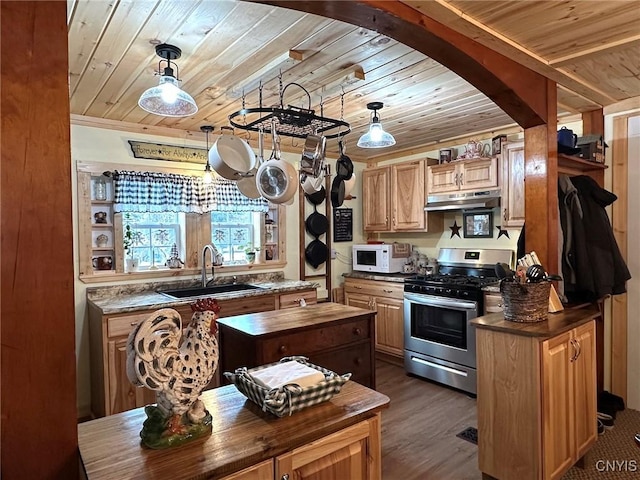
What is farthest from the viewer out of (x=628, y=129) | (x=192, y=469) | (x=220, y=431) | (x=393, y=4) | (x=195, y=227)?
(x=195, y=227)

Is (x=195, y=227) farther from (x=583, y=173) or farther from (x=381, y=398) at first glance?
(x=583, y=173)

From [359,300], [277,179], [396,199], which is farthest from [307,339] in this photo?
[396,199]

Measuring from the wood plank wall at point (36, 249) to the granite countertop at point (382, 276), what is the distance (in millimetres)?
3408

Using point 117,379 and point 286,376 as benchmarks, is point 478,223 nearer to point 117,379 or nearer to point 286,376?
point 286,376

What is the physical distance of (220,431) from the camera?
3.59 ft

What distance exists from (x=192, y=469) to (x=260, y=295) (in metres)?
2.55

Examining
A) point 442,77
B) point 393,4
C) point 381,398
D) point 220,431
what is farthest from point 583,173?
point 220,431

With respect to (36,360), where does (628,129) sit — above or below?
above

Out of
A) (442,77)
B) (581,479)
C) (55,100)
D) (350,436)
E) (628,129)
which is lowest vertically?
(581,479)

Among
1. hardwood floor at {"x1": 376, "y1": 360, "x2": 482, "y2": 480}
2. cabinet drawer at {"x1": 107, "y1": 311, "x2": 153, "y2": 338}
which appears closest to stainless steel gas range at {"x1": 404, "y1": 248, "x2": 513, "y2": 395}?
hardwood floor at {"x1": 376, "y1": 360, "x2": 482, "y2": 480}

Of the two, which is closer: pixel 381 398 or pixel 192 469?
pixel 192 469

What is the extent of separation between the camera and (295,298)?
3.73 metres

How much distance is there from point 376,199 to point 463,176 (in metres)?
1.16

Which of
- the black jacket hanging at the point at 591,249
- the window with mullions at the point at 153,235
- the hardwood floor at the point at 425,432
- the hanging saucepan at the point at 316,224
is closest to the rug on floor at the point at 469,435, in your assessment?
the hardwood floor at the point at 425,432
